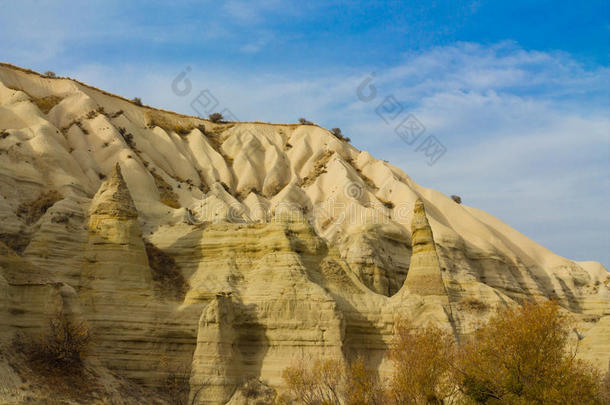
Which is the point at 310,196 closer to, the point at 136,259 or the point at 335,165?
the point at 335,165

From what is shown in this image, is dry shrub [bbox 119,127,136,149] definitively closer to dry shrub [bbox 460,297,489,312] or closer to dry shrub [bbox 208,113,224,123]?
dry shrub [bbox 208,113,224,123]

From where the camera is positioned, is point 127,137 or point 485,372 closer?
point 485,372

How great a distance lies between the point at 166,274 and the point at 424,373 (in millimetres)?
13946

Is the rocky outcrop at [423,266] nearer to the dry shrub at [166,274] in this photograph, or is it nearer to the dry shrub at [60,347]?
the dry shrub at [166,274]

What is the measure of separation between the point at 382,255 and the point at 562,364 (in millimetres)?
25781

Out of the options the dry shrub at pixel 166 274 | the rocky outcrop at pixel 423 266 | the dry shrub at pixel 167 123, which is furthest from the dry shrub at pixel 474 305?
the dry shrub at pixel 167 123

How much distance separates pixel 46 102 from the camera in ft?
208

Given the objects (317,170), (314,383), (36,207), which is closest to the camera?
(314,383)

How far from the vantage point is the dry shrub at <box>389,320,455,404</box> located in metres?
26.8

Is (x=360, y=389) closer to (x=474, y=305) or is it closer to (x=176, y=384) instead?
(x=176, y=384)

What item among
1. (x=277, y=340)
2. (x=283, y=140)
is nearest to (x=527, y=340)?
(x=277, y=340)

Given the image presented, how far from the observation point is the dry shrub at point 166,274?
33531 millimetres

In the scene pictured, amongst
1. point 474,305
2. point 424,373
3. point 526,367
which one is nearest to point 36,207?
point 424,373

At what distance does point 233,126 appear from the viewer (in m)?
82.1
